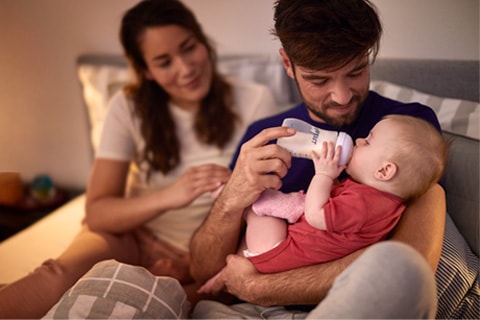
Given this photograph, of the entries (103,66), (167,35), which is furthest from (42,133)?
(167,35)

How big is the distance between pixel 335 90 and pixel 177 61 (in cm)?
60

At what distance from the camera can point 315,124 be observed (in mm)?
838

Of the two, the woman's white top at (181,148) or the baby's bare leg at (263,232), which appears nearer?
the baby's bare leg at (263,232)

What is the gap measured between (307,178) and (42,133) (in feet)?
2.66

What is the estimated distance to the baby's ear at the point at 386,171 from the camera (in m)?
0.72

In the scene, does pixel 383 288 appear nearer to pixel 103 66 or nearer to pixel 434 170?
pixel 434 170

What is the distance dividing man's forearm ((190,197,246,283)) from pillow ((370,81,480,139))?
0.43 metres

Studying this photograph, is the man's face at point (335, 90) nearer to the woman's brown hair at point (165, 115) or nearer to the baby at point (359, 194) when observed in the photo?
the baby at point (359, 194)

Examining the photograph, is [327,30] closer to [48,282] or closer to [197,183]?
[197,183]

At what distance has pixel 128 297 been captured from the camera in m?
0.84

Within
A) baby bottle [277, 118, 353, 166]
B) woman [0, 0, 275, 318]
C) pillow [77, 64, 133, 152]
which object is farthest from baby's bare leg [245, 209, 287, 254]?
pillow [77, 64, 133, 152]

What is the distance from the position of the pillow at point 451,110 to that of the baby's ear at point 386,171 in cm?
32

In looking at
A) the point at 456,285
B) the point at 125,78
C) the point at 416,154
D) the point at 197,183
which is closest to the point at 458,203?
the point at 456,285

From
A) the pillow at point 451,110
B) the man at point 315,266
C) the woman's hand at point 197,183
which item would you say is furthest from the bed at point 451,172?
the woman's hand at point 197,183
